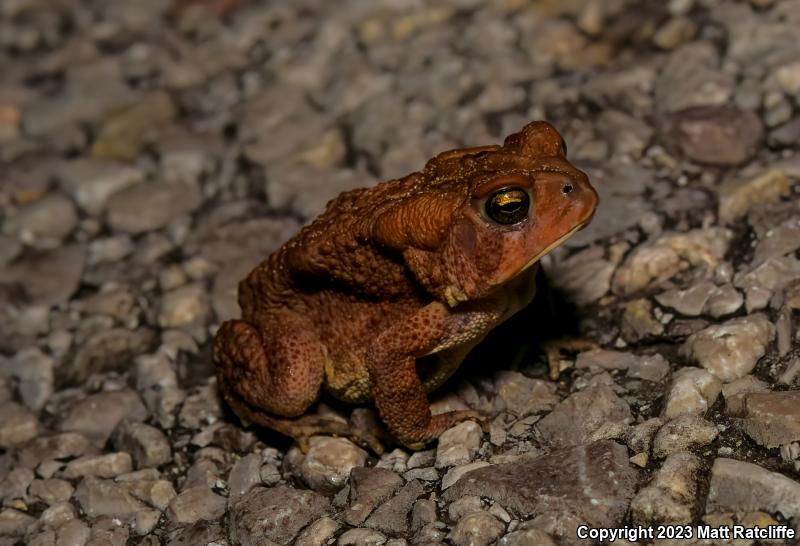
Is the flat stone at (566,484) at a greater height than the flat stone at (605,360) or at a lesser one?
lesser

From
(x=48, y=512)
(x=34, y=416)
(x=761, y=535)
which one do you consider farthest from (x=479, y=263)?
(x=34, y=416)

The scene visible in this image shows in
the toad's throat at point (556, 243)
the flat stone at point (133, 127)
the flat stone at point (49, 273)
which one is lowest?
the toad's throat at point (556, 243)

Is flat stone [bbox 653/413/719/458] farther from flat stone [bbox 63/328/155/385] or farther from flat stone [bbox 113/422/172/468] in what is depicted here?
flat stone [bbox 63/328/155/385]

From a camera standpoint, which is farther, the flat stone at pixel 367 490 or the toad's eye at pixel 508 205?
the flat stone at pixel 367 490

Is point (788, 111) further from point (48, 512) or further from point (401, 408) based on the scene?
point (48, 512)

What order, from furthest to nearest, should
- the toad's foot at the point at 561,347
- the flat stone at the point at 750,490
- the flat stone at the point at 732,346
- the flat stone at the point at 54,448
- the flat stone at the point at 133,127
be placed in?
1. the flat stone at the point at 133,127
2. the flat stone at the point at 54,448
3. the toad's foot at the point at 561,347
4. the flat stone at the point at 732,346
5. the flat stone at the point at 750,490

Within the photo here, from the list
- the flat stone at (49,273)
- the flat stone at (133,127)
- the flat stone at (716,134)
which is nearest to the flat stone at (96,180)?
the flat stone at (133,127)

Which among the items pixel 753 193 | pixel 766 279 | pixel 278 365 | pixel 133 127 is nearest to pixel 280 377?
pixel 278 365

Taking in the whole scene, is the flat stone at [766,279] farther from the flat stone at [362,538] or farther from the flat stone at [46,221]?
the flat stone at [46,221]
